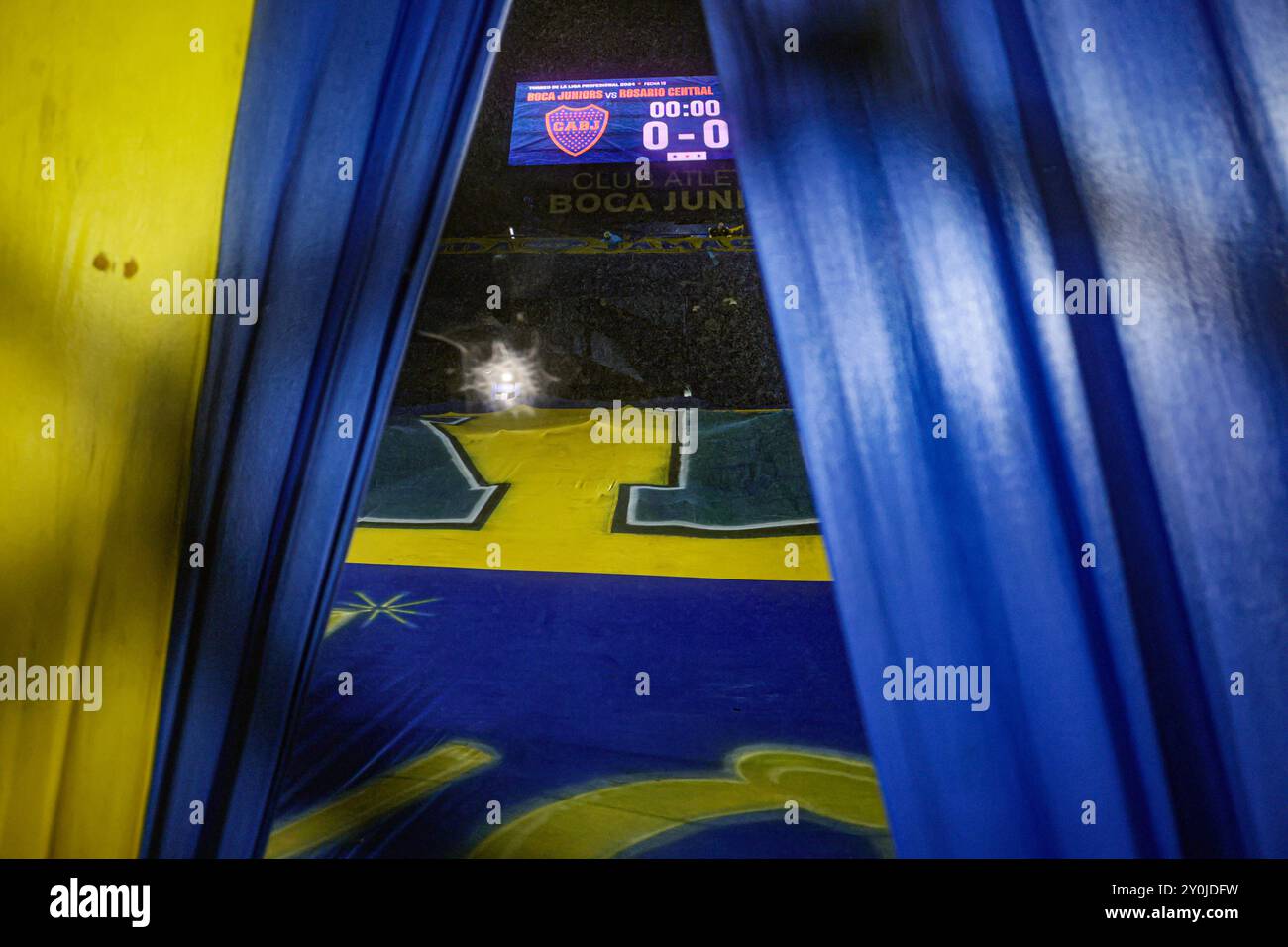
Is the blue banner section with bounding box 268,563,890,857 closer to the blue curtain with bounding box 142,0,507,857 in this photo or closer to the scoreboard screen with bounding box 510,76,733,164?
the blue curtain with bounding box 142,0,507,857

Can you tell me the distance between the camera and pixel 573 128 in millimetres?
4969

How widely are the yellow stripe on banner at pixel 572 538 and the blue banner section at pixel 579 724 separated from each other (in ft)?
0.65

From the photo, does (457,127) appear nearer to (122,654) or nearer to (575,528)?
(122,654)

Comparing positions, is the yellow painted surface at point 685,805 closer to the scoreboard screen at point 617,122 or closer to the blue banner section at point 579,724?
the blue banner section at point 579,724

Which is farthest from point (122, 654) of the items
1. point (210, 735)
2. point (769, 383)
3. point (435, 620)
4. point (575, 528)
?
point (769, 383)

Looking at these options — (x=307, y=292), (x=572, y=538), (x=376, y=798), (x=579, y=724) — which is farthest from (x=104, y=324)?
(x=572, y=538)

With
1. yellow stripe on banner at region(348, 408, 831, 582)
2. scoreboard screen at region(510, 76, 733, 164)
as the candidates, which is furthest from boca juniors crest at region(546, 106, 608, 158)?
yellow stripe on banner at region(348, 408, 831, 582)

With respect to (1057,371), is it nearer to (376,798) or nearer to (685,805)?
(685,805)

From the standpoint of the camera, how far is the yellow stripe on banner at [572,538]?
343cm

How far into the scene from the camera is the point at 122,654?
1.23 metres

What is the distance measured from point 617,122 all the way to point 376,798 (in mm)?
4171

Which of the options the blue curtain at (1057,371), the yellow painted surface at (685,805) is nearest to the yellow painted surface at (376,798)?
the yellow painted surface at (685,805)

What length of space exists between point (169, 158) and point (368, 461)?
1.74ft

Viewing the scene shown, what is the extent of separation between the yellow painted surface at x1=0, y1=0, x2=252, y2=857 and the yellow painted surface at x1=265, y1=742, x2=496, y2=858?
57 centimetres
